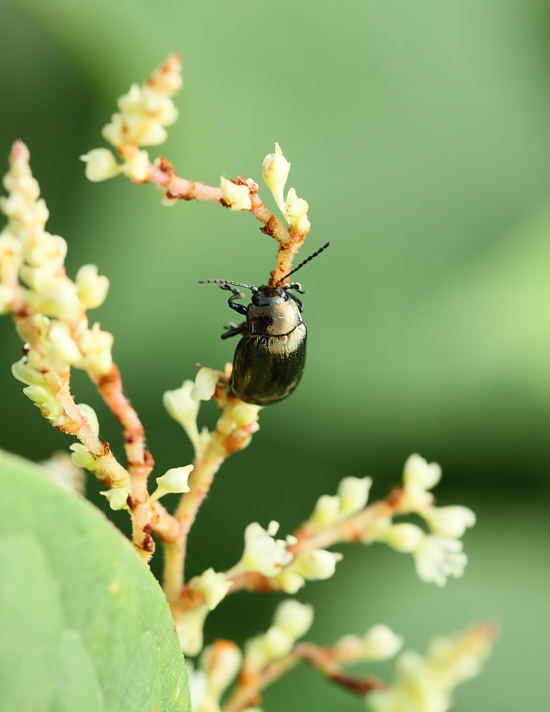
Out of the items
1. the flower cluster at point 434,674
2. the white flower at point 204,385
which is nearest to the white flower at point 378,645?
the flower cluster at point 434,674

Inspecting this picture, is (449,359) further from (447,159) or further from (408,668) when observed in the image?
(408,668)

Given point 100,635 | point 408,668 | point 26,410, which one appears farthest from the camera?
point 26,410

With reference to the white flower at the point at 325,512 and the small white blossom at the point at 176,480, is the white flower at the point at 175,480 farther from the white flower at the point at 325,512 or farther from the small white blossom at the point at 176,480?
the white flower at the point at 325,512

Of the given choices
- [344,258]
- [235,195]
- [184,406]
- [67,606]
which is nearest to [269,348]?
[184,406]

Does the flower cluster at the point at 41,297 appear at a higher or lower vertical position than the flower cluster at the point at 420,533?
higher

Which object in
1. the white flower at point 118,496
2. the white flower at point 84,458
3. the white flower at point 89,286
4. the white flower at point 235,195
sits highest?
the white flower at point 235,195

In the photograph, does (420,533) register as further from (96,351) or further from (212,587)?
(96,351)

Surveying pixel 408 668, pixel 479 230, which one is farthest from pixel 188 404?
pixel 479 230
